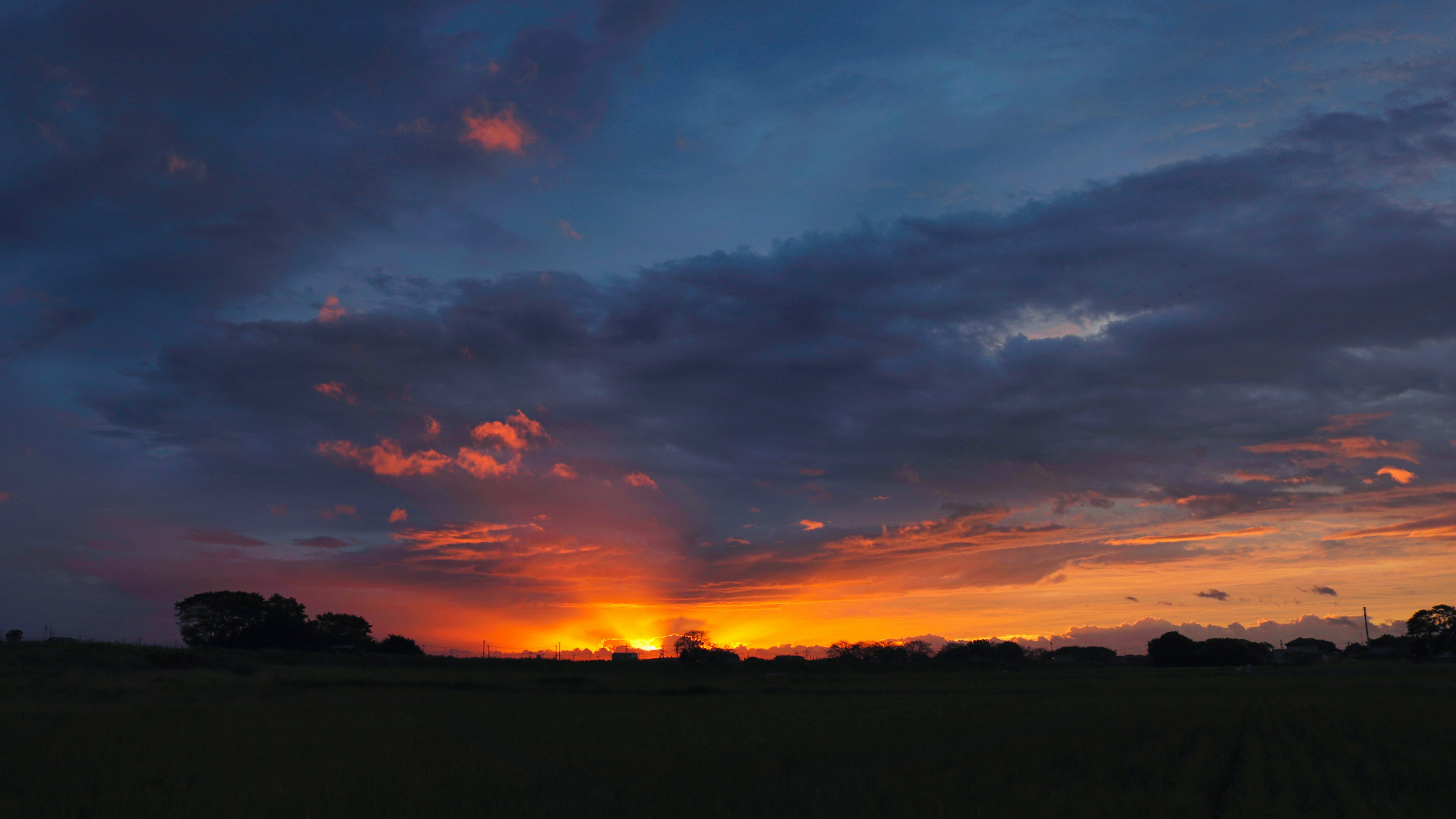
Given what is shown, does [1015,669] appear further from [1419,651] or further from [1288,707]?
[1288,707]

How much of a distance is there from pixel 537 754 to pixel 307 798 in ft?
29.7

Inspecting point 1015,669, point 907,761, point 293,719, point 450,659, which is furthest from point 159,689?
point 1015,669

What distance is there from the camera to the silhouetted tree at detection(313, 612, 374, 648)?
144875 mm

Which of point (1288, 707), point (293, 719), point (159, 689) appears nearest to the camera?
point (293, 719)

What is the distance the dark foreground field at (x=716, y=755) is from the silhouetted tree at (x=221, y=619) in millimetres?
77916

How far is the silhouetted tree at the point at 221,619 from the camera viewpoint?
130 metres

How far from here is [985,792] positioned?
16.0m

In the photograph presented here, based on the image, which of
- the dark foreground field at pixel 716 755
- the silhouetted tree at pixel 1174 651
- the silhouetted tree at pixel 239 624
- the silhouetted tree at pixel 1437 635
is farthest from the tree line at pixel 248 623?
the silhouetted tree at pixel 1437 635

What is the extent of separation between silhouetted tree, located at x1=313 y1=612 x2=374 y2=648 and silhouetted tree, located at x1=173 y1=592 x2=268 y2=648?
1174cm

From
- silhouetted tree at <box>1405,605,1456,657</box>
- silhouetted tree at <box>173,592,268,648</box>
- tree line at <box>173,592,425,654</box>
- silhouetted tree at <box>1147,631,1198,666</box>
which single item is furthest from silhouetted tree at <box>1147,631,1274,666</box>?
A: silhouetted tree at <box>173,592,268,648</box>

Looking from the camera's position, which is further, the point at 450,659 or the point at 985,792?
the point at 450,659

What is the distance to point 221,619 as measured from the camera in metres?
132

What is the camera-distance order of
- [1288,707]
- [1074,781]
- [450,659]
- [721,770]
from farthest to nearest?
[450,659]
[1288,707]
[721,770]
[1074,781]

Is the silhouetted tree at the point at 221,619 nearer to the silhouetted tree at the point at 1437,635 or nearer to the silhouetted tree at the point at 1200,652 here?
the silhouetted tree at the point at 1200,652
